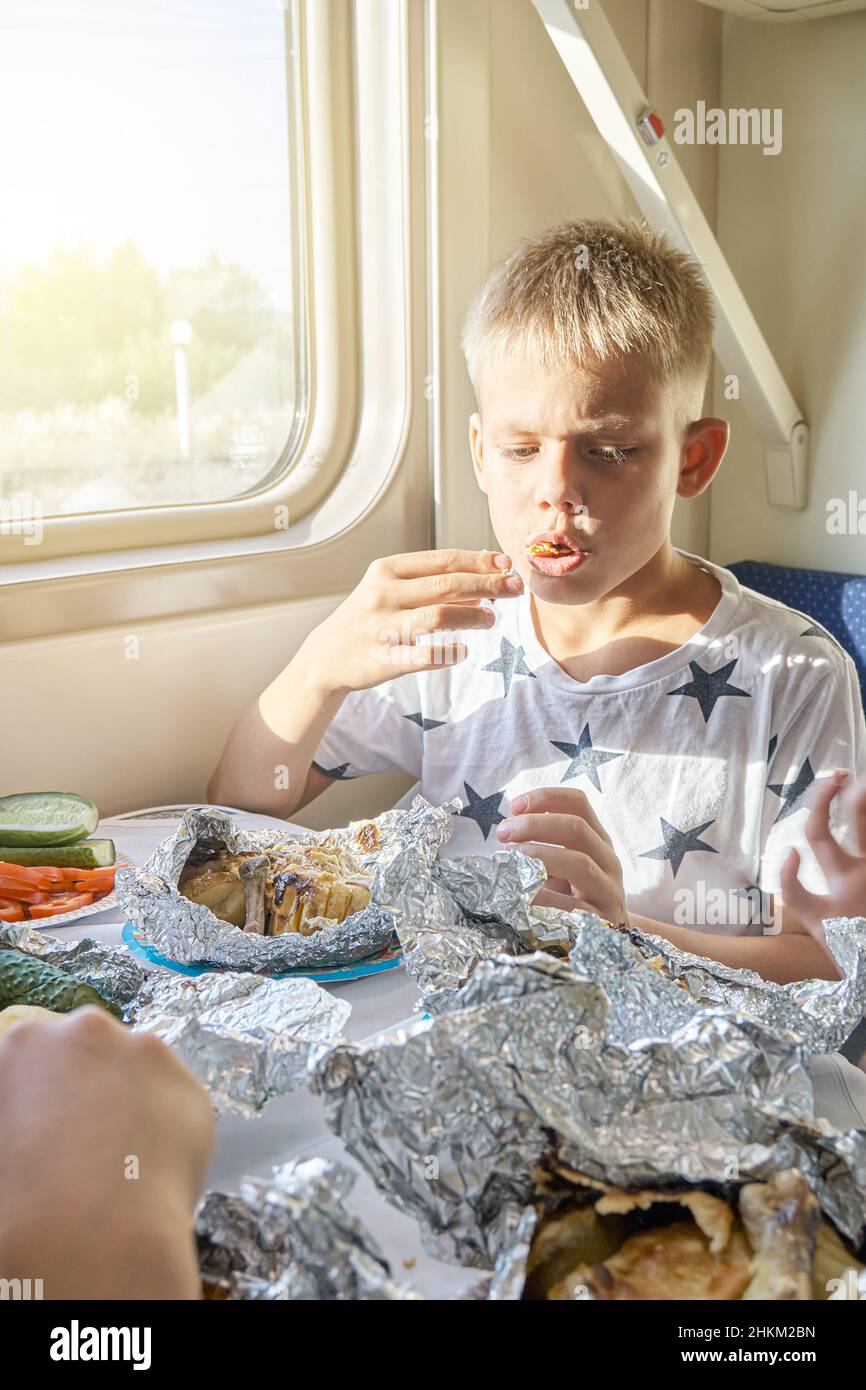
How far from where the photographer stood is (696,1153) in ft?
1.76

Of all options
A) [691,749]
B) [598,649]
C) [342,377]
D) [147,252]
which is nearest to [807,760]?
[691,749]

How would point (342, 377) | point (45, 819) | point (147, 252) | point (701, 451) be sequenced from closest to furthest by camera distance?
point (45, 819)
point (701, 451)
point (147, 252)
point (342, 377)

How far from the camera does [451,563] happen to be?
128cm

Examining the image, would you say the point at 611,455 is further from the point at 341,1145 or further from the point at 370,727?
the point at 341,1145

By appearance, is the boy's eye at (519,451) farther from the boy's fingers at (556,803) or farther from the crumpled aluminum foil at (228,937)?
the crumpled aluminum foil at (228,937)

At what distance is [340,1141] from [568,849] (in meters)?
0.36

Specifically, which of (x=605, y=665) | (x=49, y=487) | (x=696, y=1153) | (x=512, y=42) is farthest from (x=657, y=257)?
(x=696, y=1153)

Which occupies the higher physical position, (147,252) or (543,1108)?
(147,252)

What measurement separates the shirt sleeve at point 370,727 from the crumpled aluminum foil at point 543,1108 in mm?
974

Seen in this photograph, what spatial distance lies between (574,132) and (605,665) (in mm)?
1048

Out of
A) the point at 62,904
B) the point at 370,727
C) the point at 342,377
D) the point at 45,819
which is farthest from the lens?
the point at 342,377

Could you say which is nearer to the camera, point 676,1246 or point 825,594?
point 676,1246

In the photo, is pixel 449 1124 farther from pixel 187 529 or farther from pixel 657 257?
pixel 187 529

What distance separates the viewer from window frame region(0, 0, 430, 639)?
5.43ft
